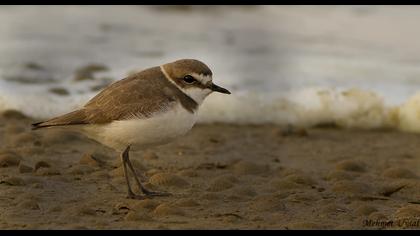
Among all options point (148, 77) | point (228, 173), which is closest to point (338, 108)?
point (228, 173)

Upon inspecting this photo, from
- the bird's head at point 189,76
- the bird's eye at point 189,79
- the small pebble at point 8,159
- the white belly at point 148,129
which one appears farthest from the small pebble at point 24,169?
the bird's eye at point 189,79

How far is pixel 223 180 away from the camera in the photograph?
728 cm

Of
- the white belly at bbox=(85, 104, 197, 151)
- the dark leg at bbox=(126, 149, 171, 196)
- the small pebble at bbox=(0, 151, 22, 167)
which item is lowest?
the dark leg at bbox=(126, 149, 171, 196)

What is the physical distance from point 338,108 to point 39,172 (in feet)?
13.3

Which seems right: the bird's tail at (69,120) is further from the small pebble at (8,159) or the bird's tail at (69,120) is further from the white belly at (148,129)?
the small pebble at (8,159)

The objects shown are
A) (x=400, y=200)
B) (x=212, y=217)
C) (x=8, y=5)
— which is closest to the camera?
(x=212, y=217)

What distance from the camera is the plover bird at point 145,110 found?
6.97 meters

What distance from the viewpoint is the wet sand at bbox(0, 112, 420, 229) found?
6191 millimetres

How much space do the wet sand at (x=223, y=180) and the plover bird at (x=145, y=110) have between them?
430 mm

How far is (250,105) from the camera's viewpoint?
10281 millimetres

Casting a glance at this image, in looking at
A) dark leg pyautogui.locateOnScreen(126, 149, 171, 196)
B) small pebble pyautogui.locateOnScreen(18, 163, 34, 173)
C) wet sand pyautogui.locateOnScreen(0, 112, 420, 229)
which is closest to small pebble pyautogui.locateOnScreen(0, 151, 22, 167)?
wet sand pyautogui.locateOnScreen(0, 112, 420, 229)

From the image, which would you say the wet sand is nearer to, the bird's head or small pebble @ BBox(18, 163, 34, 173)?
small pebble @ BBox(18, 163, 34, 173)

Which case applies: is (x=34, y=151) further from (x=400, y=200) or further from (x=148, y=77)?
(x=400, y=200)

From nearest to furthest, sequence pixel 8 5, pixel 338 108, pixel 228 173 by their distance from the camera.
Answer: pixel 228 173, pixel 338 108, pixel 8 5
